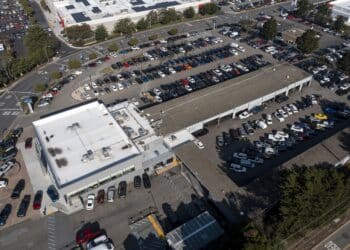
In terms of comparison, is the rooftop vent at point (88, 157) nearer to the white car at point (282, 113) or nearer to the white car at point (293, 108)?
the white car at point (282, 113)

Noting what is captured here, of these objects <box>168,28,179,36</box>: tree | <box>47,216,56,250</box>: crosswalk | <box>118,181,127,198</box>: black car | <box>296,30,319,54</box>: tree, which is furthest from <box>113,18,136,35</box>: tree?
<box>47,216,56,250</box>: crosswalk

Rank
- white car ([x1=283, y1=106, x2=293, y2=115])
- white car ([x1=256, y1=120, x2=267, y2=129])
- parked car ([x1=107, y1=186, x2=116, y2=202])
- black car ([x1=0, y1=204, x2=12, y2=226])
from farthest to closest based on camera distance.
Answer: white car ([x1=283, y1=106, x2=293, y2=115]) → white car ([x1=256, y1=120, x2=267, y2=129]) → parked car ([x1=107, y1=186, x2=116, y2=202]) → black car ([x1=0, y1=204, x2=12, y2=226])

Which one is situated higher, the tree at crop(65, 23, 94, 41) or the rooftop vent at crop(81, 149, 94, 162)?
the tree at crop(65, 23, 94, 41)

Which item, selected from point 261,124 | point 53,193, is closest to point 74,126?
point 53,193

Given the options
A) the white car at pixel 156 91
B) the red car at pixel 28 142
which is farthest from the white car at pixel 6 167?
the white car at pixel 156 91

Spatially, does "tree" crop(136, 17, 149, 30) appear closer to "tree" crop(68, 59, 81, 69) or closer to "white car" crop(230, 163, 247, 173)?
"tree" crop(68, 59, 81, 69)
